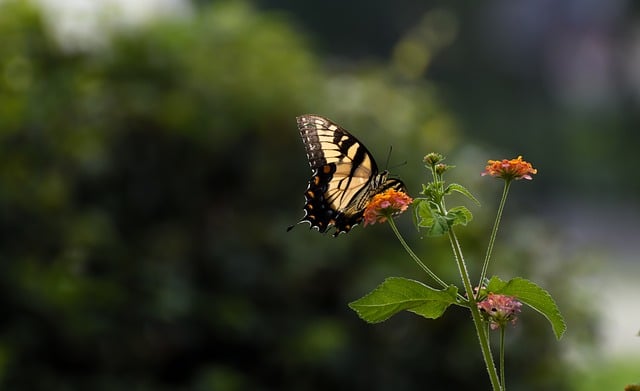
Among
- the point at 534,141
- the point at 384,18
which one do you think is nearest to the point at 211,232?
the point at 534,141

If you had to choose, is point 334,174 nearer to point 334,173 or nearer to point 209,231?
point 334,173

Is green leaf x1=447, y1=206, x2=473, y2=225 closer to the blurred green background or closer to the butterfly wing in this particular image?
the butterfly wing

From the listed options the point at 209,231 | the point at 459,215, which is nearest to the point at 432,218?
the point at 459,215

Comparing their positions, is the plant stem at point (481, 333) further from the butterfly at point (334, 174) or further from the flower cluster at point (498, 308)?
the butterfly at point (334, 174)

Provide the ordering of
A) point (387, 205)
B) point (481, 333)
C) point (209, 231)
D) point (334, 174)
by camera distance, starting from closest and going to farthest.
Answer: point (481, 333) → point (387, 205) → point (334, 174) → point (209, 231)

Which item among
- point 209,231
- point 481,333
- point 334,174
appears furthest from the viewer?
point 209,231

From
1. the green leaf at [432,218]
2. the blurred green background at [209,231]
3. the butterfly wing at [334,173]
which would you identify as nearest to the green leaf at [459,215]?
the green leaf at [432,218]
